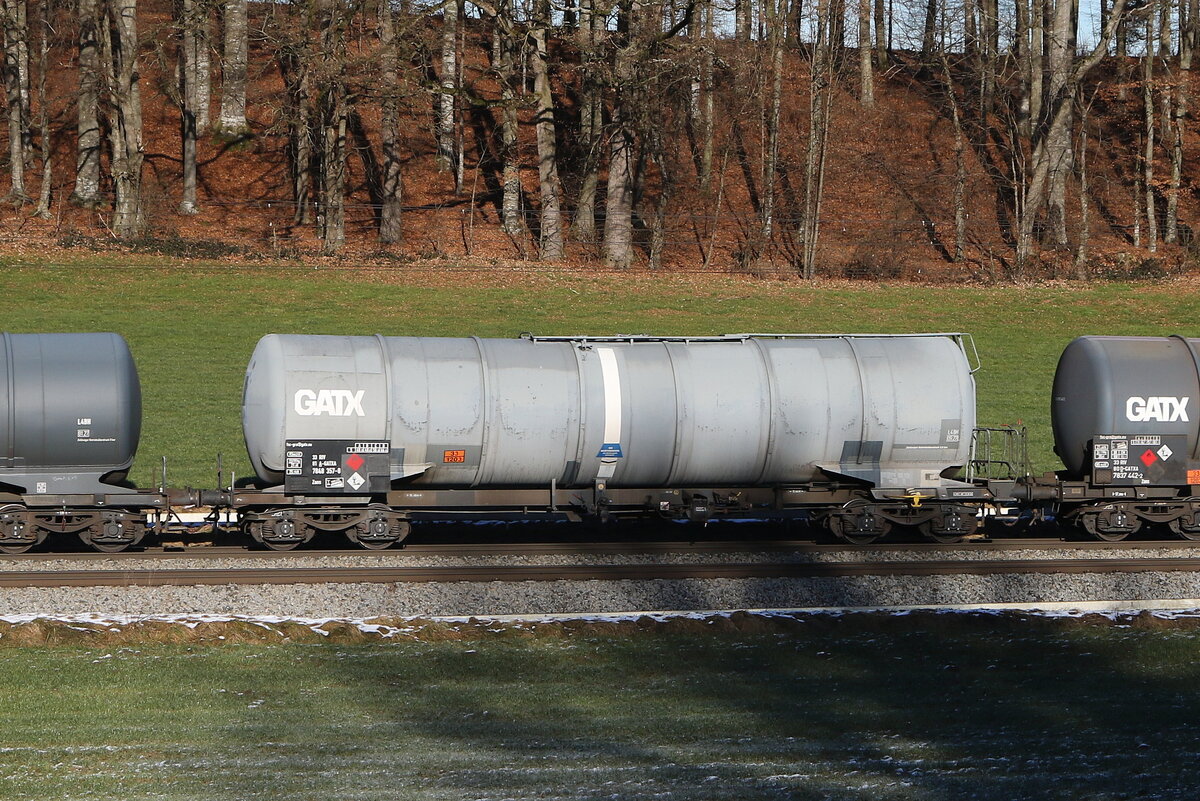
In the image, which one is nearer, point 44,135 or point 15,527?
point 15,527

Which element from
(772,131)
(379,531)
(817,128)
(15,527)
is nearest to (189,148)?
(772,131)

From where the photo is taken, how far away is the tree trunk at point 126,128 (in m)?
47.1

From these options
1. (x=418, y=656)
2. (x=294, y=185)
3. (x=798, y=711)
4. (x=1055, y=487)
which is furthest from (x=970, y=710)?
(x=294, y=185)

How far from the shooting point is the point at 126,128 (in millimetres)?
48094

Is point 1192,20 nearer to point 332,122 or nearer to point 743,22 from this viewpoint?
point 743,22

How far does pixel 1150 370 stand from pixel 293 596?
1384 cm

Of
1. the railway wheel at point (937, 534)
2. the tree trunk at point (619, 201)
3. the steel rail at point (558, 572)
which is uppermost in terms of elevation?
the tree trunk at point (619, 201)

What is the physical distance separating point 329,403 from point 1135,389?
41.8ft

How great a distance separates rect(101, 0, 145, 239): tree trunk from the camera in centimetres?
4712

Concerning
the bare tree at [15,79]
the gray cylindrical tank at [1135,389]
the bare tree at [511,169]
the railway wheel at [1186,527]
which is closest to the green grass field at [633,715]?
the gray cylindrical tank at [1135,389]

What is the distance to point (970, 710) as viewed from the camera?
1193 cm

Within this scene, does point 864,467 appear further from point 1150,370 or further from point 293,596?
point 293,596

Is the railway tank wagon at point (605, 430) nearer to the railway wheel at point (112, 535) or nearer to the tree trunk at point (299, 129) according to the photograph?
the railway wheel at point (112, 535)

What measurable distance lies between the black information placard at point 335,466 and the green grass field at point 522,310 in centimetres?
1157
